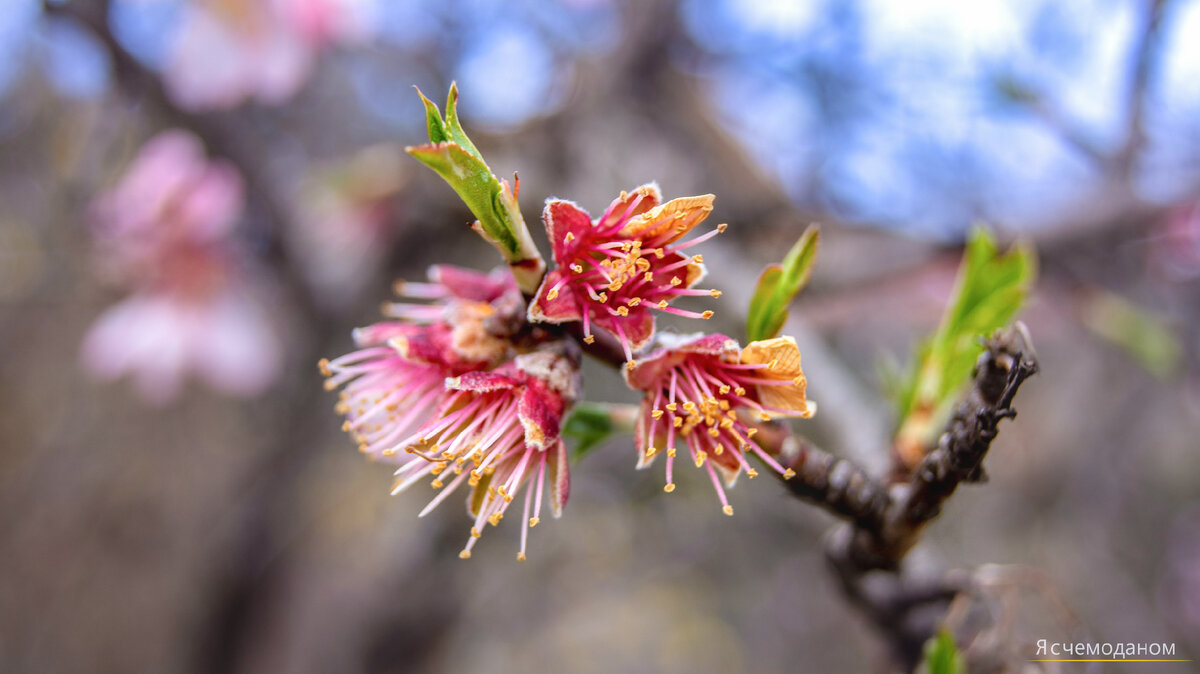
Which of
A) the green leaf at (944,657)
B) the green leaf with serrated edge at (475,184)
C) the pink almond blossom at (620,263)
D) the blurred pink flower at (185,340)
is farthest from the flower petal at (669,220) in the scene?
the blurred pink flower at (185,340)

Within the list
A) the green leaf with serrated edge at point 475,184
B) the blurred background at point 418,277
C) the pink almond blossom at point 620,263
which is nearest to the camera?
the green leaf with serrated edge at point 475,184

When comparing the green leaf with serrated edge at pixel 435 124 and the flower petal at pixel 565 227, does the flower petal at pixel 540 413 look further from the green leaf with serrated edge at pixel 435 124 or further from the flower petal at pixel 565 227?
the green leaf with serrated edge at pixel 435 124

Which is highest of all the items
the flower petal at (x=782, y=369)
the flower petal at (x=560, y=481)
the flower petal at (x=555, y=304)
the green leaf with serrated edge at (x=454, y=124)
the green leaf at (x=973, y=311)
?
the green leaf at (x=973, y=311)

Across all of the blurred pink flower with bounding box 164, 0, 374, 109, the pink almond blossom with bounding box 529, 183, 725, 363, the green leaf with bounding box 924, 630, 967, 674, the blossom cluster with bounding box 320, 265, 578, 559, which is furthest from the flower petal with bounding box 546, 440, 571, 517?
the blurred pink flower with bounding box 164, 0, 374, 109

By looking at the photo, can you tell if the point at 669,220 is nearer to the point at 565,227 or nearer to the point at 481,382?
the point at 565,227

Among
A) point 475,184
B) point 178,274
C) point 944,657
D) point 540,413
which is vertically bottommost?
point 944,657

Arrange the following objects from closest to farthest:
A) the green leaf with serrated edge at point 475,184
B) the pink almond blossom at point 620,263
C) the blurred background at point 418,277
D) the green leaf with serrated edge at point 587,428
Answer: the green leaf with serrated edge at point 475,184 < the pink almond blossom at point 620,263 < the green leaf with serrated edge at point 587,428 < the blurred background at point 418,277

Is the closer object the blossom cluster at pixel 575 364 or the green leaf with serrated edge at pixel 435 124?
the green leaf with serrated edge at pixel 435 124

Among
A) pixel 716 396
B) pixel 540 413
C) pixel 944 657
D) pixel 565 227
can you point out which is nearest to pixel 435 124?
pixel 565 227
